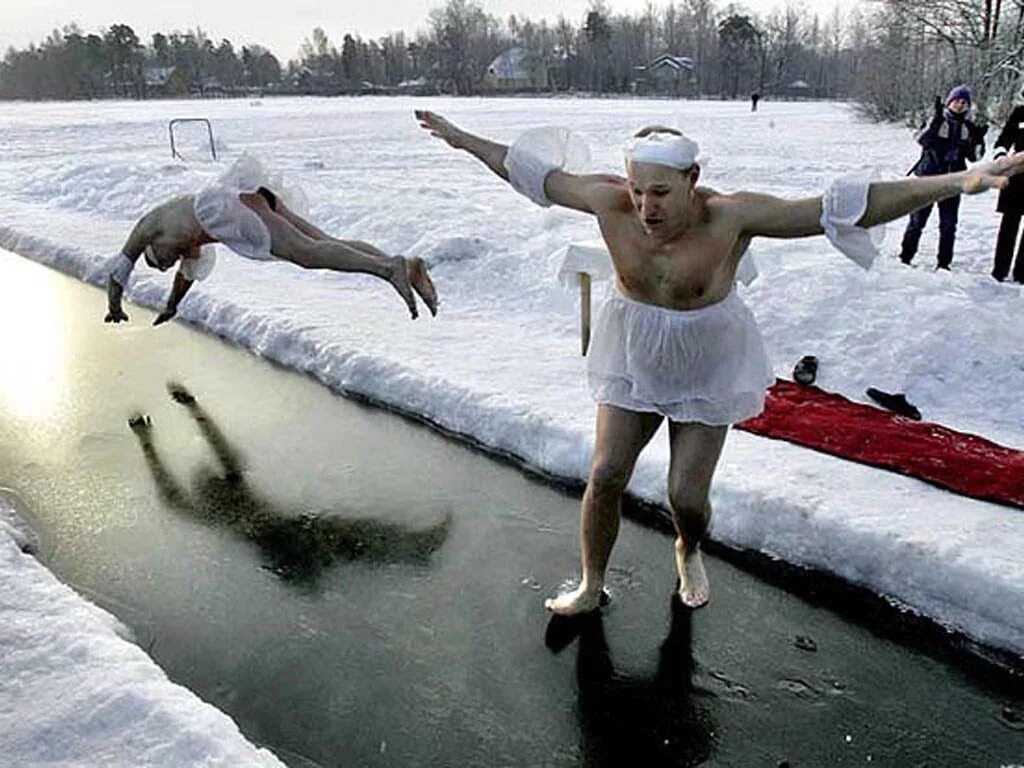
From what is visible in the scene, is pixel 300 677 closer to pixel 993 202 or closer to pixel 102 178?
pixel 993 202

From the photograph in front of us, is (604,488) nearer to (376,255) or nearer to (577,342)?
(376,255)

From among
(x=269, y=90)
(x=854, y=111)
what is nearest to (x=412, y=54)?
(x=269, y=90)

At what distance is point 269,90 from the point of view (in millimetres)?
78250

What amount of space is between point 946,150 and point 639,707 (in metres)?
6.45

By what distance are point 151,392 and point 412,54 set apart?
85.5m

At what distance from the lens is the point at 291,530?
12.7 ft

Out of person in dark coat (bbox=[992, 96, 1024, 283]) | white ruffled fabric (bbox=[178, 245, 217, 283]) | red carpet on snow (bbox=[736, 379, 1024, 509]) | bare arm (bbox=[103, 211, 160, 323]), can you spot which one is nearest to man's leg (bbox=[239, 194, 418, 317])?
bare arm (bbox=[103, 211, 160, 323])

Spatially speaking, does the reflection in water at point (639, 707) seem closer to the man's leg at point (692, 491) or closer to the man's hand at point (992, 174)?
the man's leg at point (692, 491)

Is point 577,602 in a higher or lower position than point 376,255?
lower

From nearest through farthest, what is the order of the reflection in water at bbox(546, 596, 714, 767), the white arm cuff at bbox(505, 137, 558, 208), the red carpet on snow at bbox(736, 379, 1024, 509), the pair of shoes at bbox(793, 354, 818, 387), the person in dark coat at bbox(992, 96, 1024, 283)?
the reflection in water at bbox(546, 596, 714, 767) < the white arm cuff at bbox(505, 137, 558, 208) < the red carpet on snow at bbox(736, 379, 1024, 509) < the pair of shoes at bbox(793, 354, 818, 387) < the person in dark coat at bbox(992, 96, 1024, 283)

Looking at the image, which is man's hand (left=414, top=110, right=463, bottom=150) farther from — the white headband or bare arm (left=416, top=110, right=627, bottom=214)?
the white headband

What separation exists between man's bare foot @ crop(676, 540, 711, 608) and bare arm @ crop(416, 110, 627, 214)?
1.25 metres

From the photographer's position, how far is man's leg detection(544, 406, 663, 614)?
2.96m

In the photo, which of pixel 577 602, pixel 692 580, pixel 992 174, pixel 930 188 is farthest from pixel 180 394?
pixel 992 174
